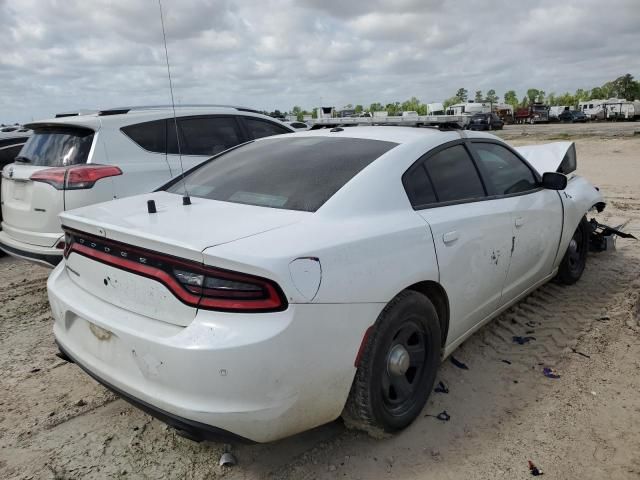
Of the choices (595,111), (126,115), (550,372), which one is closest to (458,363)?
(550,372)

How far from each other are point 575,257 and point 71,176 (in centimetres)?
464

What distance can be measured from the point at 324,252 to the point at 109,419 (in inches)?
66.3

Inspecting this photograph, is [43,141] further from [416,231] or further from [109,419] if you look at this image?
[416,231]

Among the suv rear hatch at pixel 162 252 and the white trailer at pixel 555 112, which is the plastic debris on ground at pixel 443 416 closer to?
the suv rear hatch at pixel 162 252

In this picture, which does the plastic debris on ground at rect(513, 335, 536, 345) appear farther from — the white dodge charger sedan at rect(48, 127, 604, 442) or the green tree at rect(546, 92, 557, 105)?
the green tree at rect(546, 92, 557, 105)

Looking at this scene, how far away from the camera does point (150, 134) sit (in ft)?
16.7

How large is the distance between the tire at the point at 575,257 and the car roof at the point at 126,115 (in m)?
3.90

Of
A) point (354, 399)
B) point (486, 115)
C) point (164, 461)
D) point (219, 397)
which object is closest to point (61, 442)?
point (164, 461)

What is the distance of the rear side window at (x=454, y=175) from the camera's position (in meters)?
2.96

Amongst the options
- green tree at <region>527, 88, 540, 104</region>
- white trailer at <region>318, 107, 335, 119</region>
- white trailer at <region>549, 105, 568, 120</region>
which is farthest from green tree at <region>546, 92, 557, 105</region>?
white trailer at <region>318, 107, 335, 119</region>

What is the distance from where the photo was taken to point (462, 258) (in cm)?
286

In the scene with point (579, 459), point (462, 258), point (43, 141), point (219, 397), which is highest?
point (43, 141)

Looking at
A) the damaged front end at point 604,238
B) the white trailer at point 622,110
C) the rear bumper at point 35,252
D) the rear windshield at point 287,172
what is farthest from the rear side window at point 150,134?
the white trailer at point 622,110

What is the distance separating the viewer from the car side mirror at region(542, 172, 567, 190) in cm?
388
